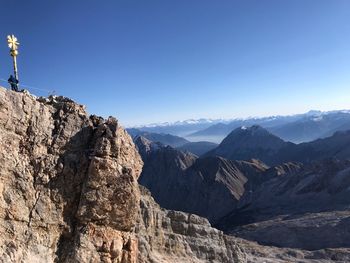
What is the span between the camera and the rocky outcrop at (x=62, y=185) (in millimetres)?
18031

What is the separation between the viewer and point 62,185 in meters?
19.7

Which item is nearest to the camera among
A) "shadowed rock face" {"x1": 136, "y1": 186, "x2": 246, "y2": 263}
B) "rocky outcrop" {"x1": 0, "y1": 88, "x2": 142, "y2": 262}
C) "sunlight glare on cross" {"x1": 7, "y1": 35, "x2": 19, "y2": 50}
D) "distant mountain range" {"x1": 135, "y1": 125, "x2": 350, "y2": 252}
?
"rocky outcrop" {"x1": 0, "y1": 88, "x2": 142, "y2": 262}

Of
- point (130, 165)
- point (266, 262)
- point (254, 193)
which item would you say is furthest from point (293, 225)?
point (130, 165)

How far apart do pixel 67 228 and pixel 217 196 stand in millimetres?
175416

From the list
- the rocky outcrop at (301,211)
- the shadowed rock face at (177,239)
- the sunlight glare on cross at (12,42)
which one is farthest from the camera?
the rocky outcrop at (301,211)

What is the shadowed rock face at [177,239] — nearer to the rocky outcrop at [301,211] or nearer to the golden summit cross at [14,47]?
the golden summit cross at [14,47]

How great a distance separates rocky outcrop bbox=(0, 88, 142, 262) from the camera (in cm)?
1803

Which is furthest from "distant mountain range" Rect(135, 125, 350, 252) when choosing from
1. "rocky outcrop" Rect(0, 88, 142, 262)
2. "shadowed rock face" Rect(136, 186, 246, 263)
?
"rocky outcrop" Rect(0, 88, 142, 262)

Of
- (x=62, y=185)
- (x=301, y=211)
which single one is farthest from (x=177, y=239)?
(x=301, y=211)

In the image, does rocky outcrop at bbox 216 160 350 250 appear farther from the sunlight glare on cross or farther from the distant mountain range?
the sunlight glare on cross

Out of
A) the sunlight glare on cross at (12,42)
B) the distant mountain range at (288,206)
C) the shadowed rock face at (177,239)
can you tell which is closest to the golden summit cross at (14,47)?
the sunlight glare on cross at (12,42)

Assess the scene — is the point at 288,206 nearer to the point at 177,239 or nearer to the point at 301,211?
the point at 301,211

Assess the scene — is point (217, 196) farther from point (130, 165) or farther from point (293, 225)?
point (130, 165)

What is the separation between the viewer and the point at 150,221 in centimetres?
3491
